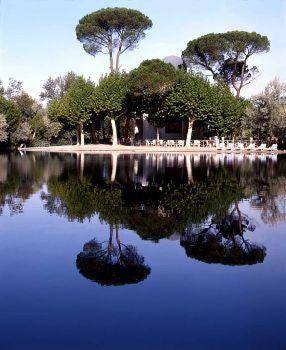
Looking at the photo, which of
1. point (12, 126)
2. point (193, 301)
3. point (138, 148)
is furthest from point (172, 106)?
point (193, 301)

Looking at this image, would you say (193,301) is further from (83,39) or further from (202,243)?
(83,39)

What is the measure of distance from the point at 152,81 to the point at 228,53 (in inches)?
471

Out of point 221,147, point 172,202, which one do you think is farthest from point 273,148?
point 172,202

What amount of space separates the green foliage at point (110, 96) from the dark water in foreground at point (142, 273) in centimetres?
2672

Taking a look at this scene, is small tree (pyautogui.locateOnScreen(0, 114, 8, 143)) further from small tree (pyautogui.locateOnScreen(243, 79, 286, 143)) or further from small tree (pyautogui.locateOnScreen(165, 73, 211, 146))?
small tree (pyautogui.locateOnScreen(243, 79, 286, 143))

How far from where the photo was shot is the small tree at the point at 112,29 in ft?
132

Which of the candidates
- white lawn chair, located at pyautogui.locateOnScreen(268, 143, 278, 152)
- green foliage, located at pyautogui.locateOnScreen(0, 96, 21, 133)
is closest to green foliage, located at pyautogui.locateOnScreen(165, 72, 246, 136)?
white lawn chair, located at pyautogui.locateOnScreen(268, 143, 278, 152)

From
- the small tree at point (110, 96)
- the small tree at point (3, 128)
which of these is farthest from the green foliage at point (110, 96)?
the small tree at point (3, 128)

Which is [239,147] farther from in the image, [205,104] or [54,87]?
[54,87]

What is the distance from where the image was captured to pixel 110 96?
121 ft

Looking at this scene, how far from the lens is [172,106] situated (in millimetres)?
36188

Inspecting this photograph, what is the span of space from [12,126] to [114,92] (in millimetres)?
9453

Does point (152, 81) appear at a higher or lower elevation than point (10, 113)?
higher

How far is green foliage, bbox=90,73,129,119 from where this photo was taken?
3688 cm
